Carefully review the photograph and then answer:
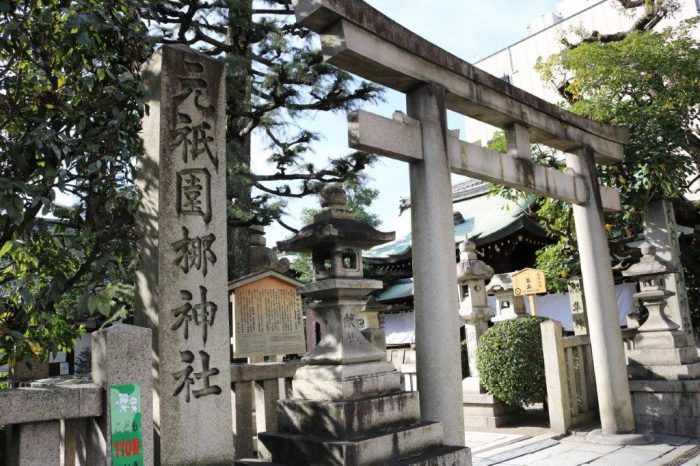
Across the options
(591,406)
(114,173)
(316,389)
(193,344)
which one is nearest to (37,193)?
(114,173)

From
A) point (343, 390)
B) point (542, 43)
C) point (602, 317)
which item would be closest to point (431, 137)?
point (343, 390)

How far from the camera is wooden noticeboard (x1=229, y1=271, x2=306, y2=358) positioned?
6371mm

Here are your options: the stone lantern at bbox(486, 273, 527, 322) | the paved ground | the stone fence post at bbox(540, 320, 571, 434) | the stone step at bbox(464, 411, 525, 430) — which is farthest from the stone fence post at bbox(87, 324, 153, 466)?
the stone lantern at bbox(486, 273, 527, 322)

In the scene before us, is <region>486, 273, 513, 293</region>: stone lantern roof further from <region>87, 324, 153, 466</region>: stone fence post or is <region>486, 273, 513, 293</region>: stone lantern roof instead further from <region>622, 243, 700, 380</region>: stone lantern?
<region>87, 324, 153, 466</region>: stone fence post

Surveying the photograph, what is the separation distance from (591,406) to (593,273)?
241 centimetres

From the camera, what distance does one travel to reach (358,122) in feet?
16.5

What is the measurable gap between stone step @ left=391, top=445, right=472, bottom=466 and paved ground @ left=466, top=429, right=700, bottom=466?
183 cm

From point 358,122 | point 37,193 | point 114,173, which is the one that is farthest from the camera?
point 358,122

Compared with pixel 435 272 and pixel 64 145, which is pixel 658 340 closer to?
pixel 435 272

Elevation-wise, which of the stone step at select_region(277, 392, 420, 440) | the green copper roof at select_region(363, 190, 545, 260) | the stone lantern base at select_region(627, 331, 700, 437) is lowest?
the stone lantern base at select_region(627, 331, 700, 437)

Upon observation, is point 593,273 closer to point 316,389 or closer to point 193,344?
point 316,389

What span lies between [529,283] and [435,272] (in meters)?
6.01

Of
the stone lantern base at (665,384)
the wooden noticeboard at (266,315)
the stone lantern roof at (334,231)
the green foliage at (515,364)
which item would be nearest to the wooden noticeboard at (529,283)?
the green foliage at (515,364)

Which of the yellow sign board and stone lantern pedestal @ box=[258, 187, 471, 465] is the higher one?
the yellow sign board
